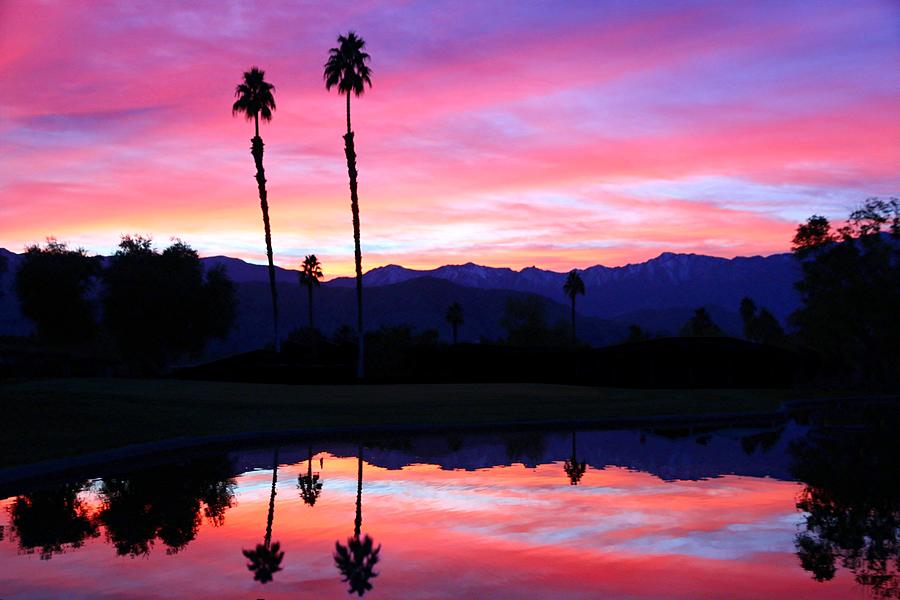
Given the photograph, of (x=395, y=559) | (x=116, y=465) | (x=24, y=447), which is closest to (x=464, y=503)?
(x=395, y=559)

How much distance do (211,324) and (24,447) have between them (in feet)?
190

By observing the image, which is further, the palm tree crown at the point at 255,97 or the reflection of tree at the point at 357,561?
the palm tree crown at the point at 255,97

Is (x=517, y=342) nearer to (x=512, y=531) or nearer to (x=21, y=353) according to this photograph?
(x=21, y=353)

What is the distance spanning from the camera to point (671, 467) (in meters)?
22.0

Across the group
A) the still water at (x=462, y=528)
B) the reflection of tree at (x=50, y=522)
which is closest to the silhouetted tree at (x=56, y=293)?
the still water at (x=462, y=528)

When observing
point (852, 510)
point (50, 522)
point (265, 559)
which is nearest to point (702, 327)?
point (852, 510)

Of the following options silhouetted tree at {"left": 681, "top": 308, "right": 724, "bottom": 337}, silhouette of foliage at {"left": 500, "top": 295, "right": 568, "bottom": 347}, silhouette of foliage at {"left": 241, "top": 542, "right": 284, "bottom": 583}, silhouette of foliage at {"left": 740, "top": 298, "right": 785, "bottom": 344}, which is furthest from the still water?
silhouetted tree at {"left": 681, "top": 308, "right": 724, "bottom": 337}

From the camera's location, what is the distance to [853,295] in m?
74.4

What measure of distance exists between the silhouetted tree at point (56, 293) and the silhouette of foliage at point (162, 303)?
706 centimetres

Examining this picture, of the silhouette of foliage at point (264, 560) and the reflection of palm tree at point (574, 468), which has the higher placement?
the silhouette of foliage at point (264, 560)

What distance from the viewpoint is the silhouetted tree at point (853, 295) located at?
241ft

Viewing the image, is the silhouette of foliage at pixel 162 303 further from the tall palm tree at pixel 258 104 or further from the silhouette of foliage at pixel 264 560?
the silhouette of foliage at pixel 264 560

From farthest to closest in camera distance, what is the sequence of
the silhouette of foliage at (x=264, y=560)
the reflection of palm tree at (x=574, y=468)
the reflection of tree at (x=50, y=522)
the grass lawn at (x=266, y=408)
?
the grass lawn at (x=266, y=408), the reflection of palm tree at (x=574, y=468), the reflection of tree at (x=50, y=522), the silhouette of foliage at (x=264, y=560)

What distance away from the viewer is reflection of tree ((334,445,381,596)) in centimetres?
1038
